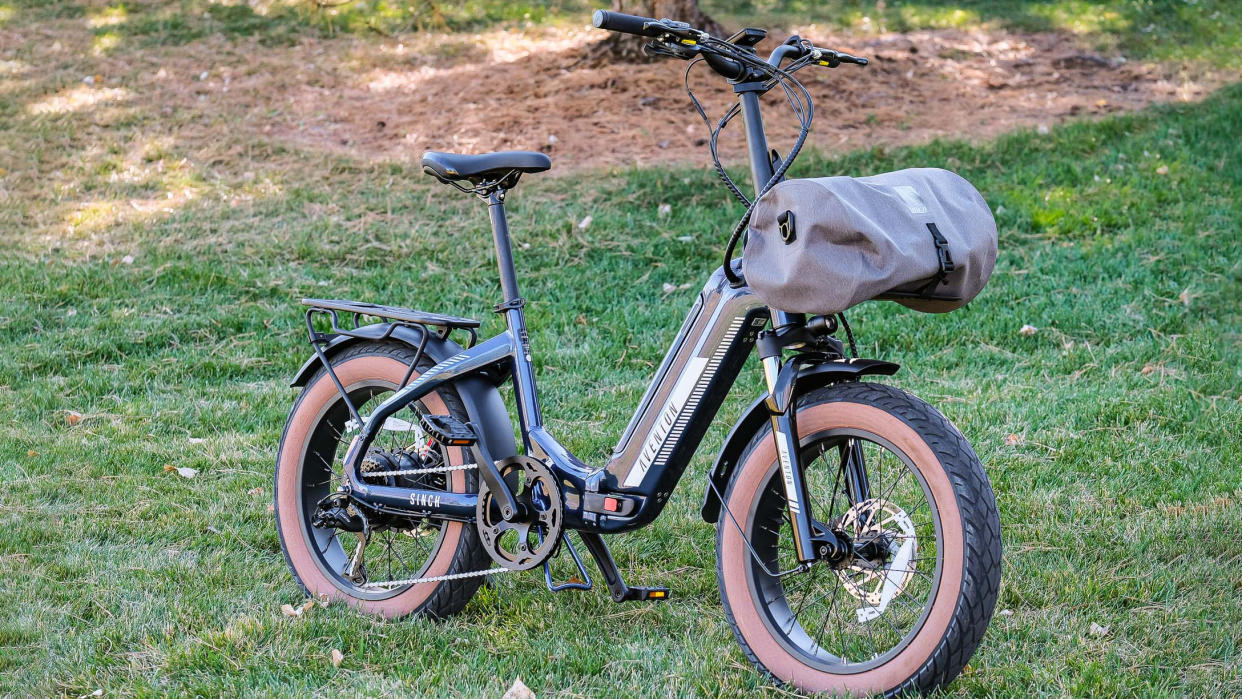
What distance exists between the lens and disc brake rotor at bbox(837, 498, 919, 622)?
3012 mm

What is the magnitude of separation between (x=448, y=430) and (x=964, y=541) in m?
1.56

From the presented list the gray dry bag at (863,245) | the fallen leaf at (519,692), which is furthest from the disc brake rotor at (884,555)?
the fallen leaf at (519,692)

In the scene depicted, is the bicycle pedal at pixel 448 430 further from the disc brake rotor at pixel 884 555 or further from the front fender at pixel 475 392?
the disc brake rotor at pixel 884 555

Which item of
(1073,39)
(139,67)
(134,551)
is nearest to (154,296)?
(134,551)

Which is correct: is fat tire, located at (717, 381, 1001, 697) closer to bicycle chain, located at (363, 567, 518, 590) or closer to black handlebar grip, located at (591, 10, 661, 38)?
black handlebar grip, located at (591, 10, 661, 38)

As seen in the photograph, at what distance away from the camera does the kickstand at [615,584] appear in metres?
3.41

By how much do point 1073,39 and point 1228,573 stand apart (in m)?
8.53

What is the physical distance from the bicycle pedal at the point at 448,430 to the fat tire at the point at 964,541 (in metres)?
1.25

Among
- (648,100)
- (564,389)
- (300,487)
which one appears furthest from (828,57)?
(648,100)

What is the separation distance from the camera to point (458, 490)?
364 centimetres

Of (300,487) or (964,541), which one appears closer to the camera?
(964,541)

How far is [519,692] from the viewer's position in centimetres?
322

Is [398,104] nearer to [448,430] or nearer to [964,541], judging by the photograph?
[448,430]

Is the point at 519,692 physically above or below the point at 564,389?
above
